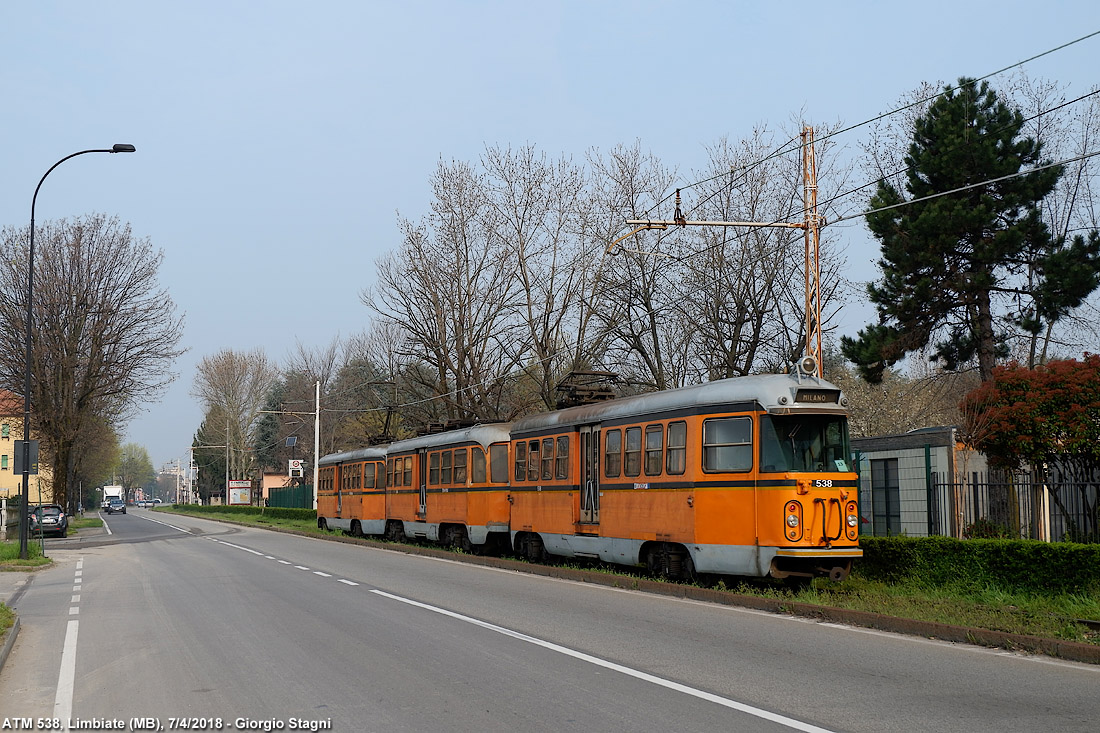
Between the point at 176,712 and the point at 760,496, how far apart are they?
9599 mm

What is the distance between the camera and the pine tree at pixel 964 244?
31219mm

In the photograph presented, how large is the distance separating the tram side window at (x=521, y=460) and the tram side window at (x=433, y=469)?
6323mm

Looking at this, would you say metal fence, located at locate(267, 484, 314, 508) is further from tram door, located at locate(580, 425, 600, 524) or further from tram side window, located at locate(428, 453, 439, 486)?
tram door, located at locate(580, 425, 600, 524)

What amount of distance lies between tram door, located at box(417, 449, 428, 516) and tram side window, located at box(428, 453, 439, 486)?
0.37 metres

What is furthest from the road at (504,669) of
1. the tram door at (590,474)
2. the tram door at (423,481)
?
the tram door at (423,481)

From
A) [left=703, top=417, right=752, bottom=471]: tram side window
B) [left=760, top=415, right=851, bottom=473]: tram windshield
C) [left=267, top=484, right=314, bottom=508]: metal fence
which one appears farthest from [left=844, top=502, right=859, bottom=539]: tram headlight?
[left=267, top=484, right=314, bottom=508]: metal fence

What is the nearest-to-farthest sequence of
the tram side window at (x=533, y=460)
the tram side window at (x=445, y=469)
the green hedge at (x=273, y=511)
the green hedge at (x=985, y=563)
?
the green hedge at (x=985, y=563), the tram side window at (x=533, y=460), the tram side window at (x=445, y=469), the green hedge at (x=273, y=511)

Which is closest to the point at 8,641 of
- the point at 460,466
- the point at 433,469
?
the point at 460,466

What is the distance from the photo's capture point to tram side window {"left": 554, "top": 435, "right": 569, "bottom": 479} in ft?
71.5

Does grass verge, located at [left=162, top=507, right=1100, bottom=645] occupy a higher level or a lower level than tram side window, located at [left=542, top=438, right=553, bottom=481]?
lower

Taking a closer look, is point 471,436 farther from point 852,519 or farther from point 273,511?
point 273,511

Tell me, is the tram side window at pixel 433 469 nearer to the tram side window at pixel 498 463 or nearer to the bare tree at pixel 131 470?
the tram side window at pixel 498 463

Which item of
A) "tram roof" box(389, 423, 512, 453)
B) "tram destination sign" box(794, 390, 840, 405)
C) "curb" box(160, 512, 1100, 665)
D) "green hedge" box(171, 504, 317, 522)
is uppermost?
"tram destination sign" box(794, 390, 840, 405)

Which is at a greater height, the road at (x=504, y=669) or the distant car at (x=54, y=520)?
the road at (x=504, y=669)
